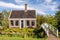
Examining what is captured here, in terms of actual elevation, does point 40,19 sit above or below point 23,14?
below

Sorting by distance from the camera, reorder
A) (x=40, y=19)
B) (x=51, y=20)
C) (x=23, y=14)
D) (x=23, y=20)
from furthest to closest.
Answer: (x=40, y=19) < (x=23, y=14) < (x=23, y=20) < (x=51, y=20)

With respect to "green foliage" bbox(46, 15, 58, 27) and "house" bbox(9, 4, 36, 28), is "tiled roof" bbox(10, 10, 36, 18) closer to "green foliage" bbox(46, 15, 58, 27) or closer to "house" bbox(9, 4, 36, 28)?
"house" bbox(9, 4, 36, 28)

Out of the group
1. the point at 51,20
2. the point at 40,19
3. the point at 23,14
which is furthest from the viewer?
the point at 40,19

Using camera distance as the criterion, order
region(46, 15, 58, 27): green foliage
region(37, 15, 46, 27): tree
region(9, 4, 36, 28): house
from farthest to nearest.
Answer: region(37, 15, 46, 27): tree < region(9, 4, 36, 28): house < region(46, 15, 58, 27): green foliage

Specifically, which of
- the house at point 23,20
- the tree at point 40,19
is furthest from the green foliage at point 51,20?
the house at point 23,20

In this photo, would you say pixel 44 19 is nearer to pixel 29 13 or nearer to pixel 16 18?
pixel 29 13

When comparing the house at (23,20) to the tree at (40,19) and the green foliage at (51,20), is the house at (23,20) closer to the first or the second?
the tree at (40,19)

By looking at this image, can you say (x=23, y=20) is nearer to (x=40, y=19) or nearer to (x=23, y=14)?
(x=23, y=14)

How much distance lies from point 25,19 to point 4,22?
4266mm

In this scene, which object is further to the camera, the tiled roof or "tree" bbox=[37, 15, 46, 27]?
"tree" bbox=[37, 15, 46, 27]

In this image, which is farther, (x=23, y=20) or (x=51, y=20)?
(x=23, y=20)

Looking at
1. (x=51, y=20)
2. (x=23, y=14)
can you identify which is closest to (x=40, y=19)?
(x=51, y=20)

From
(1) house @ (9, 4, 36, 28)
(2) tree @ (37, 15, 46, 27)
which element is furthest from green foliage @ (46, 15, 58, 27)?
(1) house @ (9, 4, 36, 28)

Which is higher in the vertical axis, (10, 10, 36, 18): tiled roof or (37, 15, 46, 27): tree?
(10, 10, 36, 18): tiled roof
